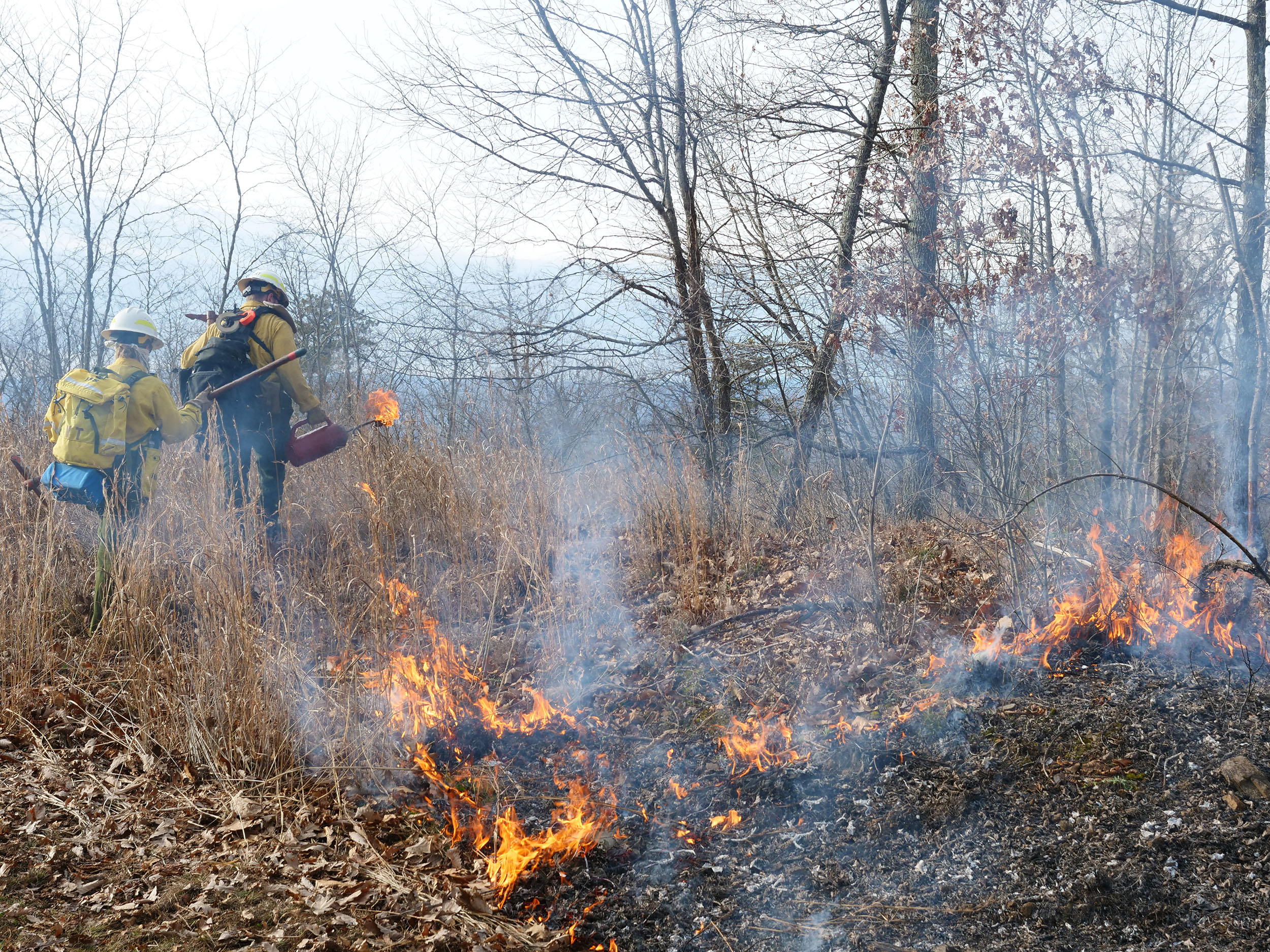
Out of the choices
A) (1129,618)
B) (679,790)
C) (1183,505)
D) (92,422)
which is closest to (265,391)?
(92,422)

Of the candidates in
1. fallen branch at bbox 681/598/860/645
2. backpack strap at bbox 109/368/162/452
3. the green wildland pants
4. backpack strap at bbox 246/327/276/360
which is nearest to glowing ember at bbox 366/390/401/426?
the green wildland pants

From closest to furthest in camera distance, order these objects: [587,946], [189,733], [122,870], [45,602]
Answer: [587,946], [122,870], [189,733], [45,602]

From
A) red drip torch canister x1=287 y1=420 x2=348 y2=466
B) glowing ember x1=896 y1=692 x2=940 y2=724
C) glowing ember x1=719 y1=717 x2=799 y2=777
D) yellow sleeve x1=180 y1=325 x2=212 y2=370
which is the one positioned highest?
yellow sleeve x1=180 y1=325 x2=212 y2=370

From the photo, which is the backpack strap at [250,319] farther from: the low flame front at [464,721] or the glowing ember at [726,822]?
the glowing ember at [726,822]

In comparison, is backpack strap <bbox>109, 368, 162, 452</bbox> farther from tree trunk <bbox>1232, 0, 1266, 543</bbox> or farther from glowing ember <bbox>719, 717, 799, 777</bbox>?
tree trunk <bbox>1232, 0, 1266, 543</bbox>

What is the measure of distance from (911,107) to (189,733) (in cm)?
620

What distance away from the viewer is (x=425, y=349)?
6.71 m

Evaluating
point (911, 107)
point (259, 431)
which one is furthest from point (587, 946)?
point (911, 107)

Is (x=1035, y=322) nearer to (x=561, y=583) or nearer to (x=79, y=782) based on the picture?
(x=561, y=583)

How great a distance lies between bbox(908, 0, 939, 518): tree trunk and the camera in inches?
184

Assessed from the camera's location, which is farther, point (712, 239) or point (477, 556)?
point (712, 239)

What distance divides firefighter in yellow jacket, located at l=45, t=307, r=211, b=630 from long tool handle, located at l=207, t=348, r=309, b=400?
0.66 ft

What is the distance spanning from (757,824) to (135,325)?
453cm

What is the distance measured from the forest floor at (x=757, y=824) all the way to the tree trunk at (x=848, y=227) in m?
2.61
